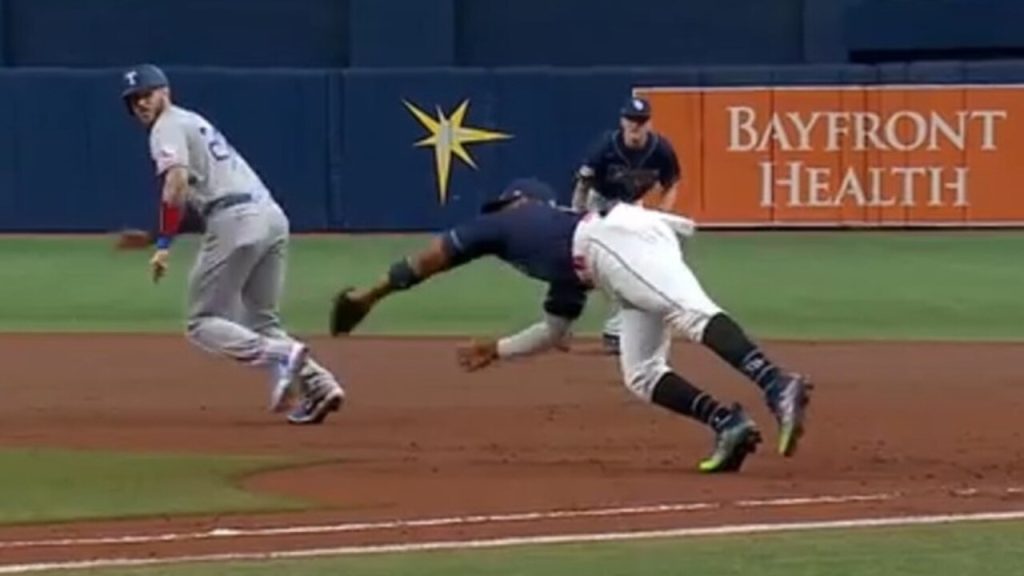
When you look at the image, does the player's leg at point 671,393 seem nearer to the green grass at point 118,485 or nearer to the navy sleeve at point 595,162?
the green grass at point 118,485

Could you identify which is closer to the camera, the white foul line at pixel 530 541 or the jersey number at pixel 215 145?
the white foul line at pixel 530 541

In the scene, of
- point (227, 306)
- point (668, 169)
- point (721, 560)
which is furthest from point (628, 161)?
point (721, 560)

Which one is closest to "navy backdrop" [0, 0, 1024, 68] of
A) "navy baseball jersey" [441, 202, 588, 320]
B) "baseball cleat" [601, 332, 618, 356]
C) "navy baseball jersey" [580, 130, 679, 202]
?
"baseball cleat" [601, 332, 618, 356]

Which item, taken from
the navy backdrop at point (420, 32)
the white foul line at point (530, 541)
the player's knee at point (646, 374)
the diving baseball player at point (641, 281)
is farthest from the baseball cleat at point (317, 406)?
the navy backdrop at point (420, 32)

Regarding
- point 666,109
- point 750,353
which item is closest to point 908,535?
point 750,353

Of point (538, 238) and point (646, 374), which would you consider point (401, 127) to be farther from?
point (646, 374)
